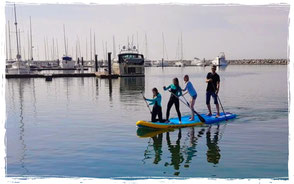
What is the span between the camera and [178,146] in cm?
1050

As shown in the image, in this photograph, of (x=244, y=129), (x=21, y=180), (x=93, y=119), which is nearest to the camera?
(x=21, y=180)

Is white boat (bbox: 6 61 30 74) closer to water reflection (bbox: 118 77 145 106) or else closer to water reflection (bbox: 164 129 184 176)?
water reflection (bbox: 118 77 145 106)

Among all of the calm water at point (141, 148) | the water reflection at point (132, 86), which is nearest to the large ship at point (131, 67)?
the water reflection at point (132, 86)

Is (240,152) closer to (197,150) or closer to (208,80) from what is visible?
(197,150)

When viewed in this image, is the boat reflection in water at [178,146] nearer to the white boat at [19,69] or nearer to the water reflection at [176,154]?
the water reflection at [176,154]

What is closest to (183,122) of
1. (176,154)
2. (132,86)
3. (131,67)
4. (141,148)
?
(141,148)

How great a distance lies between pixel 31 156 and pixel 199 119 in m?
7.14

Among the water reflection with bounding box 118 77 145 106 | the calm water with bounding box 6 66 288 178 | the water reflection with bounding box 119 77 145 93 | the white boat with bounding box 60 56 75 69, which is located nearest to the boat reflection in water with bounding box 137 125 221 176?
the calm water with bounding box 6 66 288 178

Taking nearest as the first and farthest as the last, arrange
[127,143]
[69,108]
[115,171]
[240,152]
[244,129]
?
[115,171] → [240,152] → [127,143] → [244,129] → [69,108]

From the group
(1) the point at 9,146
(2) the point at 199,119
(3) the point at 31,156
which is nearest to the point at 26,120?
(1) the point at 9,146

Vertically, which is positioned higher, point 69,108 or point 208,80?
point 208,80

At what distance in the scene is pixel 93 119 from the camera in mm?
15969

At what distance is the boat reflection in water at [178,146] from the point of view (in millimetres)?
8852

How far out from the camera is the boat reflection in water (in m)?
8.85
